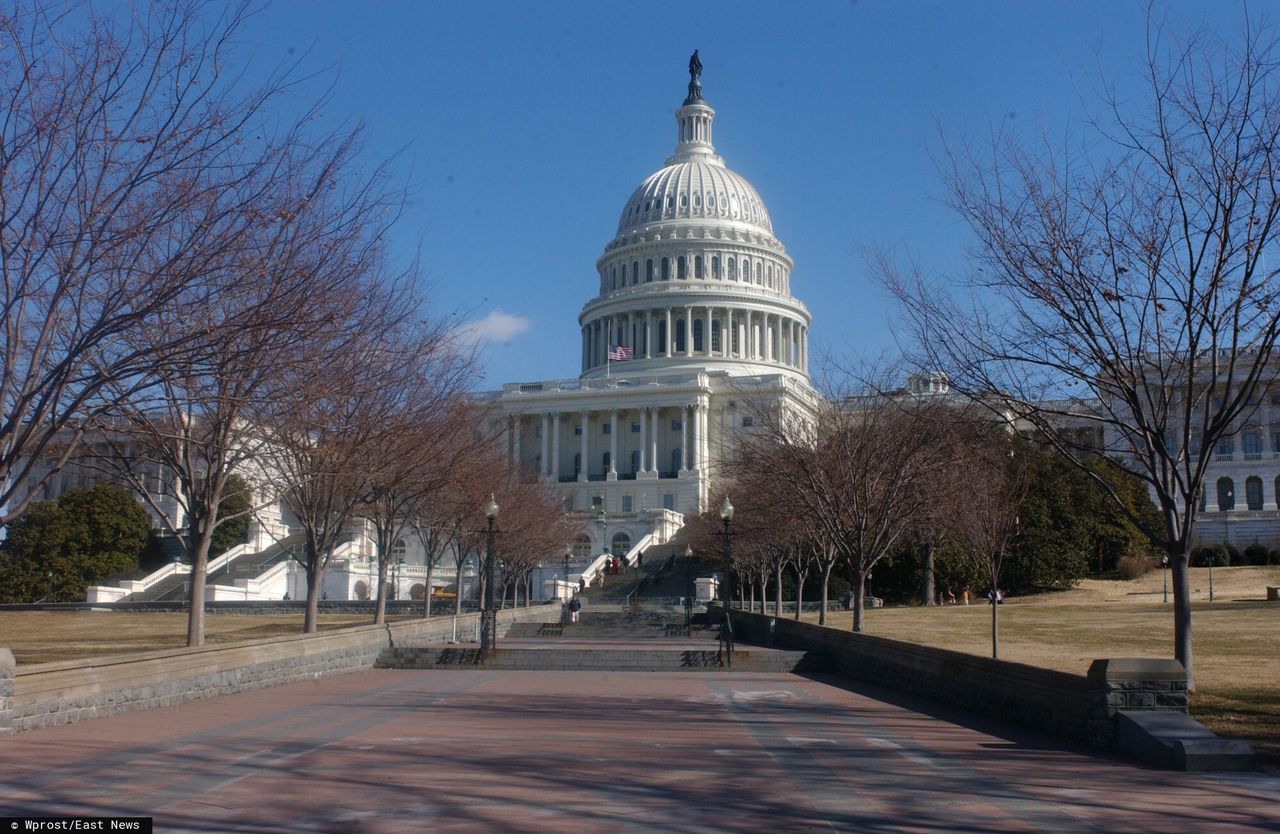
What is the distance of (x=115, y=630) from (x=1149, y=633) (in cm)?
3374

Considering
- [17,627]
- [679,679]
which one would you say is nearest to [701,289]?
[17,627]

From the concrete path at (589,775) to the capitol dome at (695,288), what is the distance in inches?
4208

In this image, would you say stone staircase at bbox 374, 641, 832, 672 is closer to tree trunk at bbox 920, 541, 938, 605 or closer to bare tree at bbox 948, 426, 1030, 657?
bare tree at bbox 948, 426, 1030, 657

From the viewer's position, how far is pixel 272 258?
18.3 metres

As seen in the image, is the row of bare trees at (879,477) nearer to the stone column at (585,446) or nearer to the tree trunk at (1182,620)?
the tree trunk at (1182,620)

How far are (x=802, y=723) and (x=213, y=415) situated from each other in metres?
13.2

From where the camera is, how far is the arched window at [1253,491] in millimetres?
99250

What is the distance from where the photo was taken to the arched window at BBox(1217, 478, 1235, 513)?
3922 inches

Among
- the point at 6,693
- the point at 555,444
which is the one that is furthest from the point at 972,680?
the point at 555,444

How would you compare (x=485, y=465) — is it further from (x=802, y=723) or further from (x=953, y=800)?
(x=953, y=800)

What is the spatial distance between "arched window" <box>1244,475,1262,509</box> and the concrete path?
9227 centimetres

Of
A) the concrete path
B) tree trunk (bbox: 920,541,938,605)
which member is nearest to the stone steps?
the concrete path

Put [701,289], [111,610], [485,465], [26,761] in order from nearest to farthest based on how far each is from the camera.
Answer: [26,761] → [485,465] → [111,610] → [701,289]

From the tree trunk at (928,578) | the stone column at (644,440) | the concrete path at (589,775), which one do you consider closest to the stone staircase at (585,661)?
the concrete path at (589,775)
